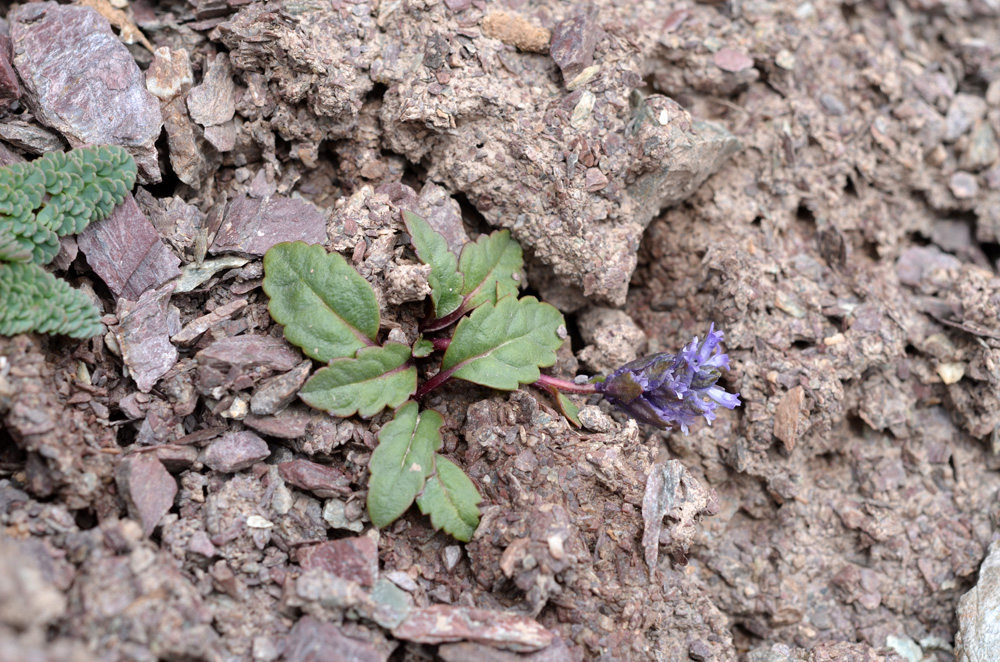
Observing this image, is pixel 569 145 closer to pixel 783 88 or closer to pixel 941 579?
pixel 783 88

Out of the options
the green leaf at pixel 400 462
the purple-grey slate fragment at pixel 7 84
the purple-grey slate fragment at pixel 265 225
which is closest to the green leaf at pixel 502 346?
the green leaf at pixel 400 462

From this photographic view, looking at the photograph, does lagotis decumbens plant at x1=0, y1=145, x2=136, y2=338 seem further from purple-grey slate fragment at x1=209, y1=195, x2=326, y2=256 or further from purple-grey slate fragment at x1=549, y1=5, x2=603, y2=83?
purple-grey slate fragment at x1=549, y1=5, x2=603, y2=83

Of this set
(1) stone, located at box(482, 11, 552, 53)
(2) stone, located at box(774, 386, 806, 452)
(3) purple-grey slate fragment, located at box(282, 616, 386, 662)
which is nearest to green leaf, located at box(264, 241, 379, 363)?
(3) purple-grey slate fragment, located at box(282, 616, 386, 662)

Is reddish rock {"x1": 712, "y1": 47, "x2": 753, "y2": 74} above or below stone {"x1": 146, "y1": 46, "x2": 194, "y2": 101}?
below

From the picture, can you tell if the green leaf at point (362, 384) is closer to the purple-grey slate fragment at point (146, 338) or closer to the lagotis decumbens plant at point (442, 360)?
the lagotis decumbens plant at point (442, 360)

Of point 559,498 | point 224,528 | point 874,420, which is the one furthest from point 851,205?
point 224,528

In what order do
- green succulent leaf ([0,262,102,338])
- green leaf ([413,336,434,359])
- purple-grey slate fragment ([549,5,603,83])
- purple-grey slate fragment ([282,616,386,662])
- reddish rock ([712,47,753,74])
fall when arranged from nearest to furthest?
purple-grey slate fragment ([282,616,386,662]) < green succulent leaf ([0,262,102,338]) < green leaf ([413,336,434,359]) < purple-grey slate fragment ([549,5,603,83]) < reddish rock ([712,47,753,74])
